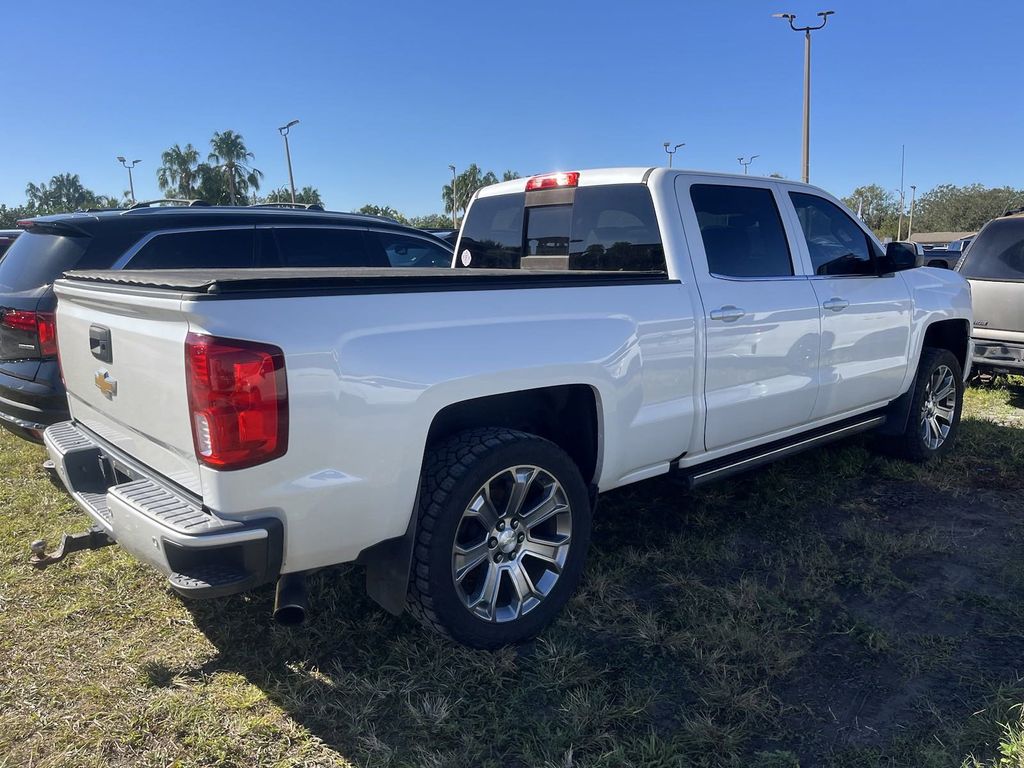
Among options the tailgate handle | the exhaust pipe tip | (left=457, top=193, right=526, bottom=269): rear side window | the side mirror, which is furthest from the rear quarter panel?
the side mirror

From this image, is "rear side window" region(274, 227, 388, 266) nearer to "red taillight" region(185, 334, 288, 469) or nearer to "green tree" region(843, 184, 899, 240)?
"red taillight" region(185, 334, 288, 469)

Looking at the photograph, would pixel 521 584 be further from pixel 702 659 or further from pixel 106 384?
pixel 106 384

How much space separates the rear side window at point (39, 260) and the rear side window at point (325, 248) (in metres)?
1.53

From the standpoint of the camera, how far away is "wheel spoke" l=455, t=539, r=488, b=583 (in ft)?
9.55

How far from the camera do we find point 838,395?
4.50 m

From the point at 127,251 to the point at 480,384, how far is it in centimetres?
318

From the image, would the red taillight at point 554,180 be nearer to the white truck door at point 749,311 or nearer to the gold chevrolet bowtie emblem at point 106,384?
the white truck door at point 749,311

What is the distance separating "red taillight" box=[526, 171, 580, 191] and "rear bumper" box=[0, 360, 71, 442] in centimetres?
281

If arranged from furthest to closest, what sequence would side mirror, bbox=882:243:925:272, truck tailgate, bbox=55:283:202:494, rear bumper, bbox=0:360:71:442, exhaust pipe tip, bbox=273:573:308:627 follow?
side mirror, bbox=882:243:925:272, rear bumper, bbox=0:360:71:442, exhaust pipe tip, bbox=273:573:308:627, truck tailgate, bbox=55:283:202:494

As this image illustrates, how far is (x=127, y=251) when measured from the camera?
189 inches

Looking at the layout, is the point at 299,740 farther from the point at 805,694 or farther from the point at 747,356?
the point at 747,356

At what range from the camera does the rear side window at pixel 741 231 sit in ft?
12.7

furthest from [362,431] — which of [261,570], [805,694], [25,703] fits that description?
[805,694]

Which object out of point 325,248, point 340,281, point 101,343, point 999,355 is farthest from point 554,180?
point 999,355
